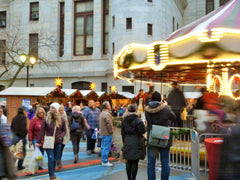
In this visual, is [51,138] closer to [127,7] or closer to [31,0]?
[127,7]

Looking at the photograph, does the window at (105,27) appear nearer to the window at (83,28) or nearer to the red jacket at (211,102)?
the window at (83,28)

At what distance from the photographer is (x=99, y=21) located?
2964 cm

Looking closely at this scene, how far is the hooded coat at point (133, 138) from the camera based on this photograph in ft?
19.2

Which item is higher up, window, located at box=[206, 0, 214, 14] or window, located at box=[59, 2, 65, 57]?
window, located at box=[206, 0, 214, 14]

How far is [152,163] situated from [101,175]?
2214mm

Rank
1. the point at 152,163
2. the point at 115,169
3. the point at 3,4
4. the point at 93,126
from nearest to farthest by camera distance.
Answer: the point at 152,163 → the point at 115,169 → the point at 93,126 → the point at 3,4

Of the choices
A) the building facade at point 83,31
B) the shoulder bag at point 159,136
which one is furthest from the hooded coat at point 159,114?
the building facade at point 83,31

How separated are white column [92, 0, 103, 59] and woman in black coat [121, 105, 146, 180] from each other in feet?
78.6

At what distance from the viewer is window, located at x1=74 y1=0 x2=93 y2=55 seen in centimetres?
3081

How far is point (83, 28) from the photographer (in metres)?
31.0

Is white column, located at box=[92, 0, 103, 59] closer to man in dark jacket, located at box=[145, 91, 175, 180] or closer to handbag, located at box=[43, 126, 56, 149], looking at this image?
handbag, located at box=[43, 126, 56, 149]

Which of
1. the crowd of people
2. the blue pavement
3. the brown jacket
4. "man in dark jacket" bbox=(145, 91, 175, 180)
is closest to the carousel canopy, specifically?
the crowd of people

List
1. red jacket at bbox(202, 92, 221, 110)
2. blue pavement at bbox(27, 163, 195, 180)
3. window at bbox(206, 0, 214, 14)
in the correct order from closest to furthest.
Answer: red jacket at bbox(202, 92, 221, 110)
blue pavement at bbox(27, 163, 195, 180)
window at bbox(206, 0, 214, 14)

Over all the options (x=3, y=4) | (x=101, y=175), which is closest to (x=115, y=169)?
(x=101, y=175)
